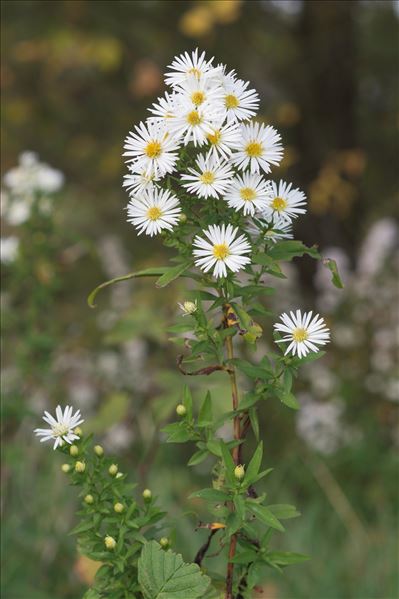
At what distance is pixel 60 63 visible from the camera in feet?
14.1

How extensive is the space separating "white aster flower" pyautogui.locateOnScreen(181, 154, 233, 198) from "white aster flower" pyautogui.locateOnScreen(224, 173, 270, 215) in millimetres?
17

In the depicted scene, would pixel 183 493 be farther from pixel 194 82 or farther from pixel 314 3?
pixel 314 3

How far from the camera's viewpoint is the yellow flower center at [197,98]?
3.27 feet

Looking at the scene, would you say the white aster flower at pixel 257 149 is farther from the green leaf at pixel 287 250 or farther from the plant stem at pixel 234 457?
the plant stem at pixel 234 457

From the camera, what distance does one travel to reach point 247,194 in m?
1.03

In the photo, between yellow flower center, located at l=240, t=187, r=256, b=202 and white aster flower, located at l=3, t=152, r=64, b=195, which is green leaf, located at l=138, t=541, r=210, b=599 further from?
white aster flower, located at l=3, t=152, r=64, b=195

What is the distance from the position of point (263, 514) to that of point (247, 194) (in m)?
0.42

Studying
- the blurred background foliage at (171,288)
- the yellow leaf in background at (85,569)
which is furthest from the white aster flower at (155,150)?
the yellow leaf in background at (85,569)

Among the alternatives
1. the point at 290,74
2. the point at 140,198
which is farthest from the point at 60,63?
the point at 140,198

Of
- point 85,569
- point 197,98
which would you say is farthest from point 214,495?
point 85,569

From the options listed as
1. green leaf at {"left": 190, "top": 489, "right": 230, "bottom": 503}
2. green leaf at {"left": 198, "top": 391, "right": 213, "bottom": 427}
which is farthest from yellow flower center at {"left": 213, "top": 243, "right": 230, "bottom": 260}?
green leaf at {"left": 190, "top": 489, "right": 230, "bottom": 503}

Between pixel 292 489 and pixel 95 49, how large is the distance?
2.24m

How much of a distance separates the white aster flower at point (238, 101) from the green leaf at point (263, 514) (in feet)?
1.64

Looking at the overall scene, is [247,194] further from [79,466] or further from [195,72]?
[79,466]
